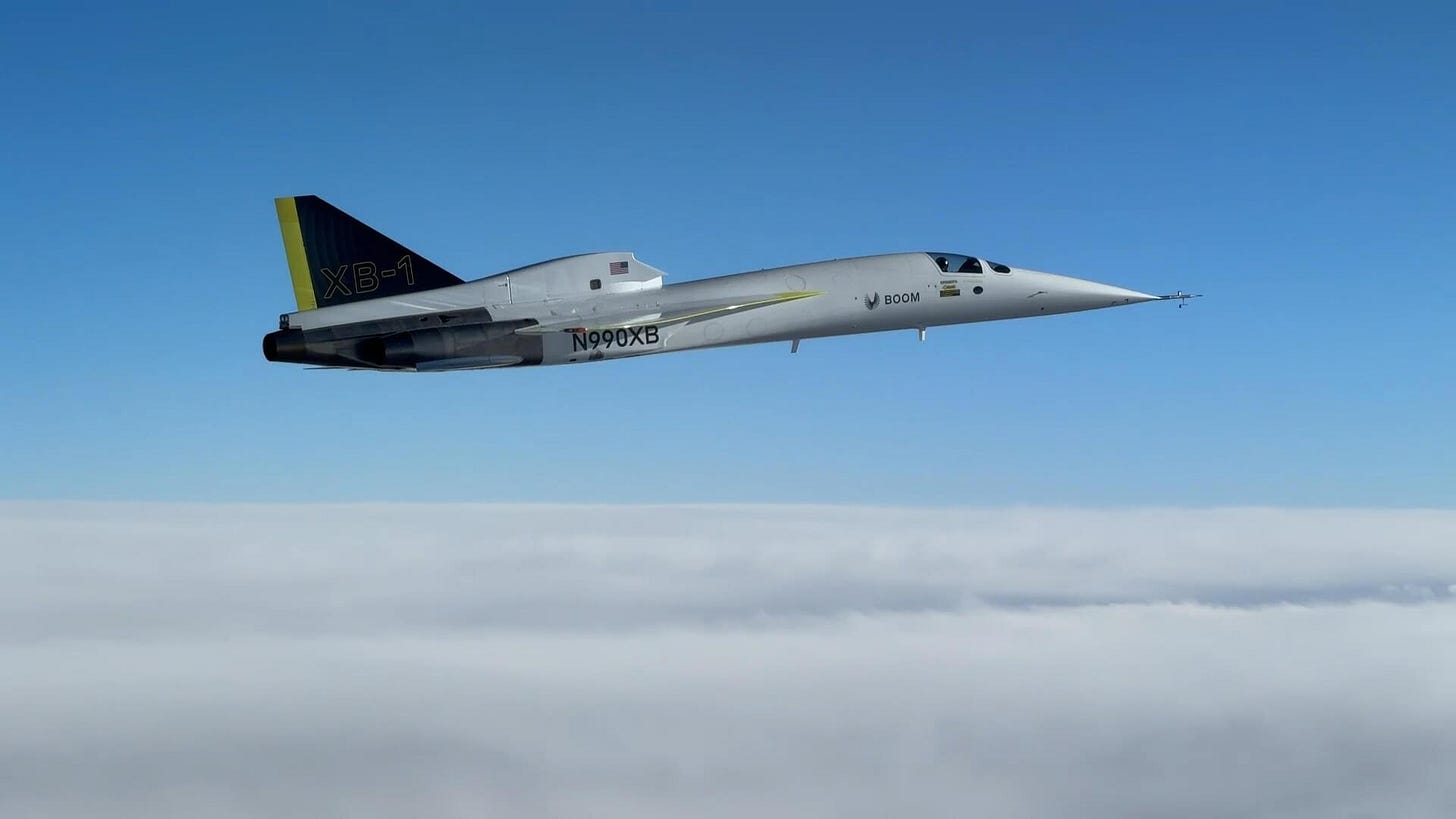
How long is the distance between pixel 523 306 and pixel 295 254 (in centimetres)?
578

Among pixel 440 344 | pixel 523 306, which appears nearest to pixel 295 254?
pixel 440 344

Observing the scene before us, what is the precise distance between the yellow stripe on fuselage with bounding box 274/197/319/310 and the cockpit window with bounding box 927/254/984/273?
56.2 feet

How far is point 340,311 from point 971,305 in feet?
57.9

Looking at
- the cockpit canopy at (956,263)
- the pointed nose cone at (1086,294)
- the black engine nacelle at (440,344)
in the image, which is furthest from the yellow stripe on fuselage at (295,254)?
the pointed nose cone at (1086,294)

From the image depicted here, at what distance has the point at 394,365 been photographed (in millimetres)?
29047

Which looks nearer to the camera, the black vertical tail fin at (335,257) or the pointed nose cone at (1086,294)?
the black vertical tail fin at (335,257)

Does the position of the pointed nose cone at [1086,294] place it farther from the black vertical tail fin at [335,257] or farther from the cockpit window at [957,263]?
the black vertical tail fin at [335,257]

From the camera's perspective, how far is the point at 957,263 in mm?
34062

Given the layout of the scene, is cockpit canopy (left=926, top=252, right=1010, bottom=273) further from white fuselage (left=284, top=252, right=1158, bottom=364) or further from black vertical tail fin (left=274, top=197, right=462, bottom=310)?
black vertical tail fin (left=274, top=197, right=462, bottom=310)

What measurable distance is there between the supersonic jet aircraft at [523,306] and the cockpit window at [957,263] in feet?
5.71

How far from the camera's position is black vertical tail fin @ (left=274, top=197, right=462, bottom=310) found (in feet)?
96.1

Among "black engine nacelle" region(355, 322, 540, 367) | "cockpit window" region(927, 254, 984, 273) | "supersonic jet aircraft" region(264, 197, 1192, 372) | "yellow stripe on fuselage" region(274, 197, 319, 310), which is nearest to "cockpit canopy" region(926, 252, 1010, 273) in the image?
"cockpit window" region(927, 254, 984, 273)

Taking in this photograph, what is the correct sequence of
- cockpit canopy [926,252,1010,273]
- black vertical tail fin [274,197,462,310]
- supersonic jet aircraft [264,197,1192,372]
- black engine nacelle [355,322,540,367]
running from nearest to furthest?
black engine nacelle [355,322,540,367] < supersonic jet aircraft [264,197,1192,372] < black vertical tail fin [274,197,462,310] < cockpit canopy [926,252,1010,273]

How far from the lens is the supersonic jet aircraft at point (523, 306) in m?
29.1
